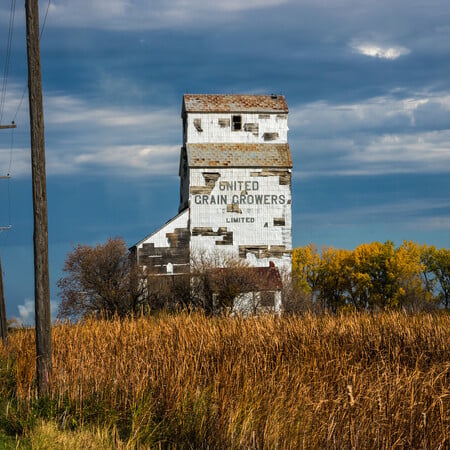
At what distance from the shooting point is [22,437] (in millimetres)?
13477

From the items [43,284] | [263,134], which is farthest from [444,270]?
[43,284]

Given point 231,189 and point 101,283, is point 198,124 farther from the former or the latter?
point 101,283

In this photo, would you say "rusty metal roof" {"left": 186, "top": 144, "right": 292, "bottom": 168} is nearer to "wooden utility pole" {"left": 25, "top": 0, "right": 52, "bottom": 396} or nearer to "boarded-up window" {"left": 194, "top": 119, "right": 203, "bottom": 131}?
"boarded-up window" {"left": 194, "top": 119, "right": 203, "bottom": 131}

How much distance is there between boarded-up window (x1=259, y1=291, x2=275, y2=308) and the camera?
1883 inches

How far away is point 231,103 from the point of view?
54375 mm

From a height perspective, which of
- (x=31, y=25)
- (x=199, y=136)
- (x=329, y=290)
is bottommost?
(x=329, y=290)

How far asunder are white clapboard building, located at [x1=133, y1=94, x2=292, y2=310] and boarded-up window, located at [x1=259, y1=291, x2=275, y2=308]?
2977mm

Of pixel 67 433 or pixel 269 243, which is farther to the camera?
pixel 269 243

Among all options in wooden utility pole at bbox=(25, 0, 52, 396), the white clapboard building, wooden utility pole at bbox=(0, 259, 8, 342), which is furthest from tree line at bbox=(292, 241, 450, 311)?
wooden utility pole at bbox=(25, 0, 52, 396)

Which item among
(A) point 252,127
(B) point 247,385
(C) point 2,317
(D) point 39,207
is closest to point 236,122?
(A) point 252,127

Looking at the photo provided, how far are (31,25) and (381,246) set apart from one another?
222 ft

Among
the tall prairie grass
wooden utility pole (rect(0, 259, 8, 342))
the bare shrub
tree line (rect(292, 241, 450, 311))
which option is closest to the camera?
the tall prairie grass

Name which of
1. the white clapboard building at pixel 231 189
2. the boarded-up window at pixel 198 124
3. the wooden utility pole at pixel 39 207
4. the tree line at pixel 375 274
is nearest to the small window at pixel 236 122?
the white clapboard building at pixel 231 189

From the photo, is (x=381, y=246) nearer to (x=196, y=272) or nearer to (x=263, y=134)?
(x=263, y=134)
